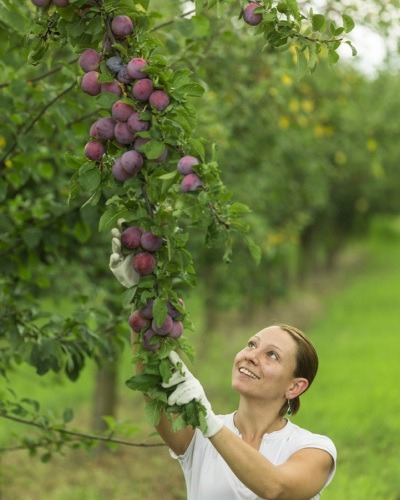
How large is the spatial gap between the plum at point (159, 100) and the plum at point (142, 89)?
0.01 m

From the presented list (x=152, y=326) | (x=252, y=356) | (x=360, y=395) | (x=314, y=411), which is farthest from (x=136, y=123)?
(x=360, y=395)

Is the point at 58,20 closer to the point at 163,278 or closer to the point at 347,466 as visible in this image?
the point at 163,278

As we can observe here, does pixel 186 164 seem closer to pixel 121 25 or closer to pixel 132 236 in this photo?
pixel 132 236

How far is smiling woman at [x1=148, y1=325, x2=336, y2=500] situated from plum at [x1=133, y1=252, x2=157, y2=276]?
28.8 inches

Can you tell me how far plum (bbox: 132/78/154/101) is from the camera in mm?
2014

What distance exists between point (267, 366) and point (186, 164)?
3.21 feet

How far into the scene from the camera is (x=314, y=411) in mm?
10805

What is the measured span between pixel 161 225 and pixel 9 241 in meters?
1.73

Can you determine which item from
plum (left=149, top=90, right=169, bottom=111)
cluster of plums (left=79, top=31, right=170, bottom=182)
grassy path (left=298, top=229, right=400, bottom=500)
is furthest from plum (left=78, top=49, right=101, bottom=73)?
grassy path (left=298, top=229, right=400, bottom=500)

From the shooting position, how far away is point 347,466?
8406 millimetres

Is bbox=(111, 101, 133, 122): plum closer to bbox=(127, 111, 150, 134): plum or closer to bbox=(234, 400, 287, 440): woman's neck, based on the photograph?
bbox=(127, 111, 150, 134): plum

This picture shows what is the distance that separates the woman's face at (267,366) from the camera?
276cm

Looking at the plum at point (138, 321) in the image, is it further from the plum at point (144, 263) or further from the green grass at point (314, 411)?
the green grass at point (314, 411)

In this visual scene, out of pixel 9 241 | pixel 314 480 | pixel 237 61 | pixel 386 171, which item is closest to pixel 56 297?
pixel 237 61
